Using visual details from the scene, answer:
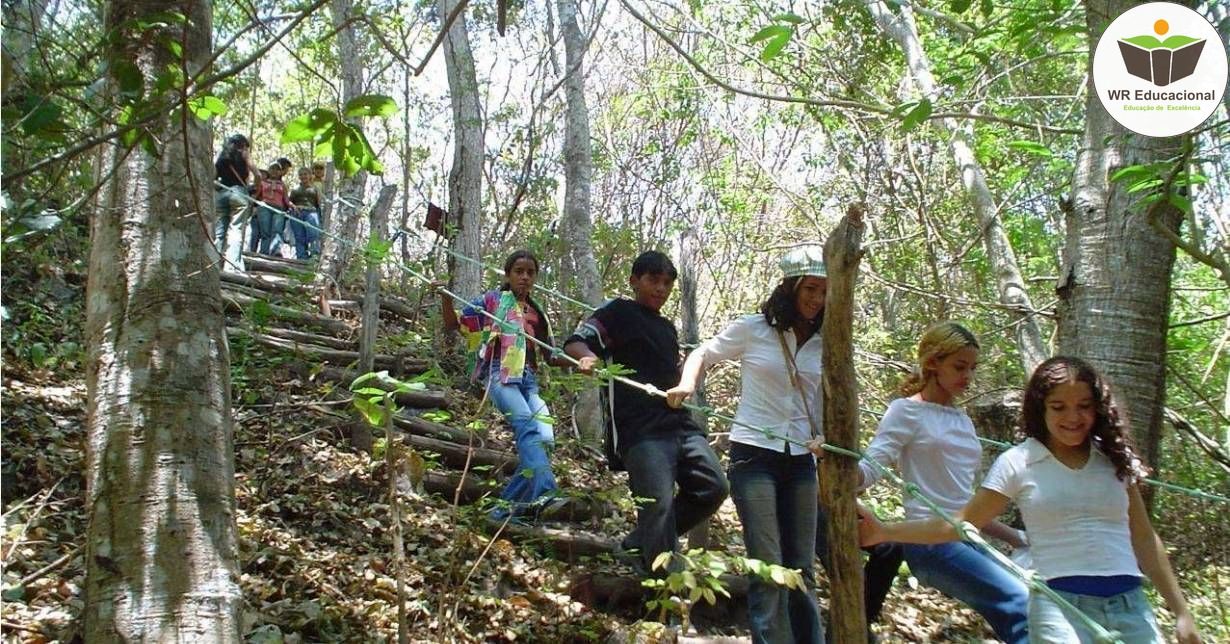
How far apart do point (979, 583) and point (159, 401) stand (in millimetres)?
2500

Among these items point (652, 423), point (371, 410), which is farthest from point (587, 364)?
point (371, 410)

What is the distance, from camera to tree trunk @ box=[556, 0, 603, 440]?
6812mm

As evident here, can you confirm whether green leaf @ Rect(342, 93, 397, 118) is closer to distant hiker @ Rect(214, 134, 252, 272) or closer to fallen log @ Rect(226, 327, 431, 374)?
fallen log @ Rect(226, 327, 431, 374)

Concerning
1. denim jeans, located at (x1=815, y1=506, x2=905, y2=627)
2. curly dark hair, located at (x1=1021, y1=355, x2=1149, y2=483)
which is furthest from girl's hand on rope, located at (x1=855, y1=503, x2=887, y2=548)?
denim jeans, located at (x1=815, y1=506, x2=905, y2=627)

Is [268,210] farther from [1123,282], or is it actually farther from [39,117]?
[1123,282]

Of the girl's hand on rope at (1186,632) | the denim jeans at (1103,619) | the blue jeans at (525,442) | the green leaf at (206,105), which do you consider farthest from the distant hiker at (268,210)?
the girl's hand on rope at (1186,632)

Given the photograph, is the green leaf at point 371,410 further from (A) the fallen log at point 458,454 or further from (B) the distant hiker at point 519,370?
(A) the fallen log at point 458,454

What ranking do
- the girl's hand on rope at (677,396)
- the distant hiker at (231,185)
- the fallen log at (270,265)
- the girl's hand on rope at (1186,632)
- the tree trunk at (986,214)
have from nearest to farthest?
1. the girl's hand on rope at (1186,632)
2. the girl's hand on rope at (677,396)
3. the tree trunk at (986,214)
4. the distant hiker at (231,185)
5. the fallen log at (270,265)

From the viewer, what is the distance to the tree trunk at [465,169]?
7797 mm

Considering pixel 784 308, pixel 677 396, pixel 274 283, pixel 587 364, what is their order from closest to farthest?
1. pixel 677 396
2. pixel 784 308
3. pixel 587 364
4. pixel 274 283

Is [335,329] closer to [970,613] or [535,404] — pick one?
[535,404]

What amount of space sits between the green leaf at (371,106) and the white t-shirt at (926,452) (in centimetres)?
193

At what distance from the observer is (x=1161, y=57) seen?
3443 mm

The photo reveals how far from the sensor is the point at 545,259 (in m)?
10.3
